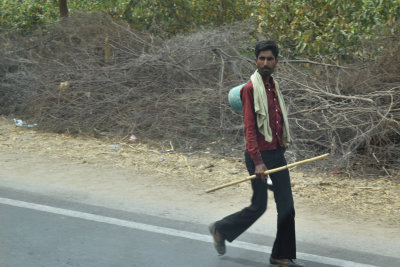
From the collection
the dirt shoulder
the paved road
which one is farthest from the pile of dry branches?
the paved road

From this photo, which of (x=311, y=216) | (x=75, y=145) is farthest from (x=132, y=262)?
(x=75, y=145)

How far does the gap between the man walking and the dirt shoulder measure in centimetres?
88

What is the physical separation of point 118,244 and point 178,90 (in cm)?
529

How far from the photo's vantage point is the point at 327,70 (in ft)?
28.6

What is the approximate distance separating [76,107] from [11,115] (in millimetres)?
1846

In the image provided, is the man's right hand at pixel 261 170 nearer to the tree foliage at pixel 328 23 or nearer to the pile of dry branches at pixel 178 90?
the pile of dry branches at pixel 178 90

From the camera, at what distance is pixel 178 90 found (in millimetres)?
10008

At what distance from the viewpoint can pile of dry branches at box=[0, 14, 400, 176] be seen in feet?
25.5

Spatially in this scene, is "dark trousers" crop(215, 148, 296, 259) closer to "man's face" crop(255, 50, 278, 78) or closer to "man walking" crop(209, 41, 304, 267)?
"man walking" crop(209, 41, 304, 267)

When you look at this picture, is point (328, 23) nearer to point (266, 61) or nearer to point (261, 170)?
point (266, 61)

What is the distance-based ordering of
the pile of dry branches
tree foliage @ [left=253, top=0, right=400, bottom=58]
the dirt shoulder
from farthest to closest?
tree foliage @ [left=253, top=0, right=400, bottom=58] → the pile of dry branches → the dirt shoulder

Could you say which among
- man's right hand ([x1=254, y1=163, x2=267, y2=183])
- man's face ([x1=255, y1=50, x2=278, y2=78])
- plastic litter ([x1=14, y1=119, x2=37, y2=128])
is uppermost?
man's face ([x1=255, y1=50, x2=278, y2=78])

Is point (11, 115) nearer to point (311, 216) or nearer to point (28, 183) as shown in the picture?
point (28, 183)

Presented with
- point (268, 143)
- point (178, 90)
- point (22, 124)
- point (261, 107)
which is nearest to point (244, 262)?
point (268, 143)
